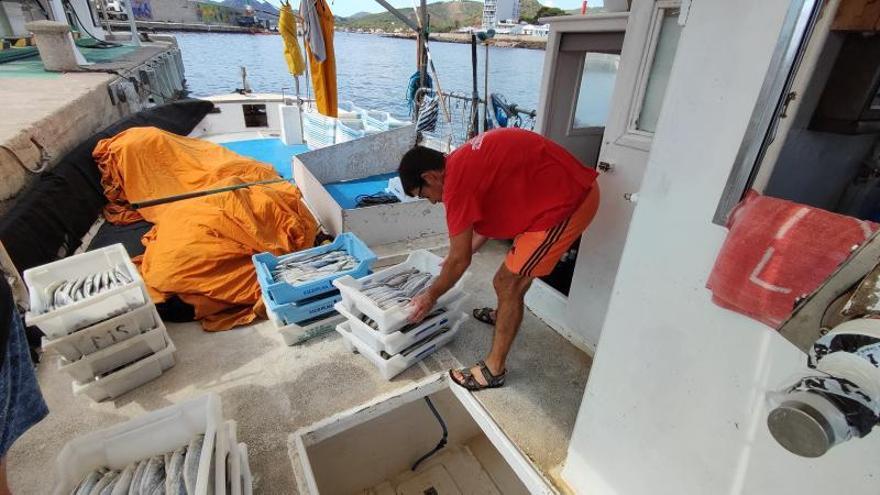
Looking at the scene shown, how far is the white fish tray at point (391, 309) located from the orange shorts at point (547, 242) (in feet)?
1.70

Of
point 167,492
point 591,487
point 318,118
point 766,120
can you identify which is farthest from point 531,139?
point 318,118

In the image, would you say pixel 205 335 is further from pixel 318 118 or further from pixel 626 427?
pixel 318 118

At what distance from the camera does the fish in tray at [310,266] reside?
2689mm

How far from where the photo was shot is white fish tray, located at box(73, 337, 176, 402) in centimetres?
206

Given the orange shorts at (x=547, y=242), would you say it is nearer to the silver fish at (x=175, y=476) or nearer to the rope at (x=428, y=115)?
the silver fish at (x=175, y=476)

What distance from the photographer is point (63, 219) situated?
11.3 feet

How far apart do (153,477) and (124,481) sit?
89 millimetres

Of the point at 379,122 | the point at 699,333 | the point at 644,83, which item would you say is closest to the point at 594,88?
the point at 644,83

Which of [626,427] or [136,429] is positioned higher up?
[626,427]

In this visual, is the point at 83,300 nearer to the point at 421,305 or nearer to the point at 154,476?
the point at 154,476

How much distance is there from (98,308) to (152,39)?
64.1 feet

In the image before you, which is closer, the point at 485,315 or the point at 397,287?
the point at 397,287

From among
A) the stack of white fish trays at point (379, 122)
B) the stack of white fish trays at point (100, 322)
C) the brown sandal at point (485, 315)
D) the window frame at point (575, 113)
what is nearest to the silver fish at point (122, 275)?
the stack of white fish trays at point (100, 322)

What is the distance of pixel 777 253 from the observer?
82cm
